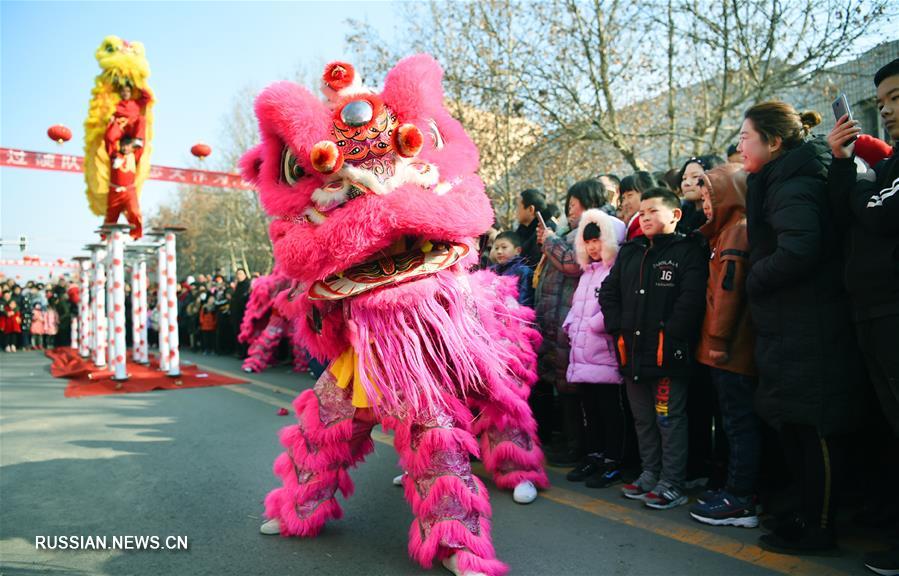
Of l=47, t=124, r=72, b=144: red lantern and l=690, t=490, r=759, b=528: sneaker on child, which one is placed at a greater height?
l=47, t=124, r=72, b=144: red lantern

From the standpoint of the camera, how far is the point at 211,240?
38719 millimetres

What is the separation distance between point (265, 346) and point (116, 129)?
14.2ft

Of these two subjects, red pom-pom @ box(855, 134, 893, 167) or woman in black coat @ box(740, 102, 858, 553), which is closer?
woman in black coat @ box(740, 102, 858, 553)

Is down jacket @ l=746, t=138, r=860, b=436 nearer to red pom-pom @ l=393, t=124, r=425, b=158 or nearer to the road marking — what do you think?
the road marking

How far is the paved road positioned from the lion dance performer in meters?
4.64

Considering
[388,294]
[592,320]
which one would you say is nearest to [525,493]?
[592,320]

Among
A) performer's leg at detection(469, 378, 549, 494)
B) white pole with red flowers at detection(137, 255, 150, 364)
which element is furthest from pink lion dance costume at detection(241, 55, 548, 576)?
white pole with red flowers at detection(137, 255, 150, 364)

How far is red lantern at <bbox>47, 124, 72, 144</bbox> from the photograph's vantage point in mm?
10656

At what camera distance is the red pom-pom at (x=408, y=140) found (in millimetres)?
2791

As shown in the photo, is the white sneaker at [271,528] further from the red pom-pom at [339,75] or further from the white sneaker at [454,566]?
the red pom-pom at [339,75]

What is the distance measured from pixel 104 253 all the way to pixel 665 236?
1026 centimetres

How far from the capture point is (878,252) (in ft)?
8.04

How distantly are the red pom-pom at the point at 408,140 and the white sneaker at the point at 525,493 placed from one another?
2099 millimetres

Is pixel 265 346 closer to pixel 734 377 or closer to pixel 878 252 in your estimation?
pixel 734 377
